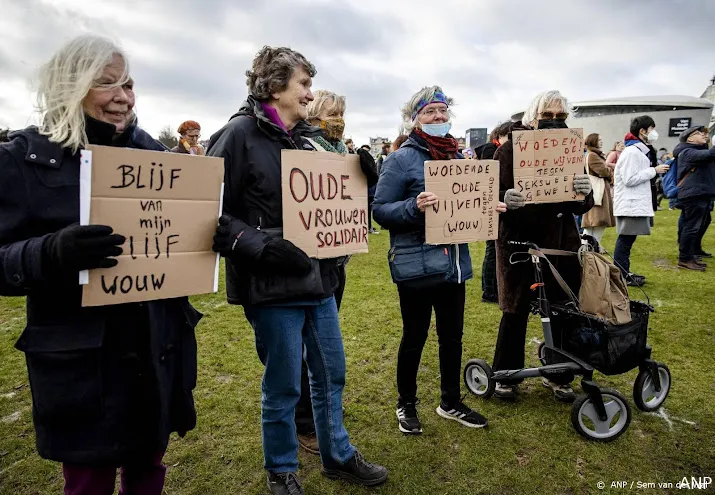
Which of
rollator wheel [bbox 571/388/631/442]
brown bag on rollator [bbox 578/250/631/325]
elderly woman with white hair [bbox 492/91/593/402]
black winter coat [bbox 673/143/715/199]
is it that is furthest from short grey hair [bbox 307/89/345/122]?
black winter coat [bbox 673/143/715/199]

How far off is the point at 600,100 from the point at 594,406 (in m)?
75.4

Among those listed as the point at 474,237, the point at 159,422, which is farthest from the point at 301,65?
the point at 159,422

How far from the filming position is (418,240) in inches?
113

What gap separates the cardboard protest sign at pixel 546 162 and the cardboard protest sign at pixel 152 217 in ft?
6.91

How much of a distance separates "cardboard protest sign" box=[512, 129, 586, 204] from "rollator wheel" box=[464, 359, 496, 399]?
130cm

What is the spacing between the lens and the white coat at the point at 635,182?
6391 mm

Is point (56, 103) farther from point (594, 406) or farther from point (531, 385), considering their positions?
point (531, 385)

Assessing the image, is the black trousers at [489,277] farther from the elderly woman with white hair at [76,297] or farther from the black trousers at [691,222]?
the elderly woman with white hair at [76,297]

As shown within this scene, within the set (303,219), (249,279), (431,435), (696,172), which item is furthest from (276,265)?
(696,172)

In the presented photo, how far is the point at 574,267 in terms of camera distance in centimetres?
330

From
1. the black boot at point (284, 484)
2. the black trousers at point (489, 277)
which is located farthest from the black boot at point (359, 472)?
the black trousers at point (489, 277)

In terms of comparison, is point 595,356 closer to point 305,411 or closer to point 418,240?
point 418,240

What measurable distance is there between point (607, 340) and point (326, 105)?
247cm

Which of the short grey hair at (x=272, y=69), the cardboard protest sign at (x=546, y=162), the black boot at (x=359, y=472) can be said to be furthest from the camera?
the cardboard protest sign at (x=546, y=162)
